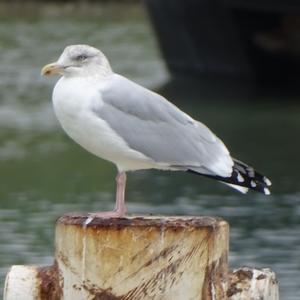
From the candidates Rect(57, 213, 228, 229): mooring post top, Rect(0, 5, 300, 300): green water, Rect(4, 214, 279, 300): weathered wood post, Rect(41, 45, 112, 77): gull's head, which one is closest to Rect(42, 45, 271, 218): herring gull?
Rect(41, 45, 112, 77): gull's head

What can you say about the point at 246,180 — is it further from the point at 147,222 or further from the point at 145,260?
the point at 145,260

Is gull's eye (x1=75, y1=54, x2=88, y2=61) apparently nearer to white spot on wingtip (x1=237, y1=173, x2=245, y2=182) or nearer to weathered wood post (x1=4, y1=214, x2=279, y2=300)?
white spot on wingtip (x1=237, y1=173, x2=245, y2=182)

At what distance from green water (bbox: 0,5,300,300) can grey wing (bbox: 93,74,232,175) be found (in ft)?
10.7

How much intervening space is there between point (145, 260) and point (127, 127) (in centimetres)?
105

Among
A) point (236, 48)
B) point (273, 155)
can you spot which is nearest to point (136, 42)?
point (236, 48)

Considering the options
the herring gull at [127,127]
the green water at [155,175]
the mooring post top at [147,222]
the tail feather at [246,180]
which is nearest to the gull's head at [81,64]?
the herring gull at [127,127]

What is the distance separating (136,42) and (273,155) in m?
14.4

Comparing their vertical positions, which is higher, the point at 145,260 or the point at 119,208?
the point at 119,208

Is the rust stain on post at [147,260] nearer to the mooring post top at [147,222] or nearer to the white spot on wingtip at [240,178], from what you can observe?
the mooring post top at [147,222]

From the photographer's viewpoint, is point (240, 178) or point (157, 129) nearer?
point (240, 178)

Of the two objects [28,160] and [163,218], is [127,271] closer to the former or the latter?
[163,218]

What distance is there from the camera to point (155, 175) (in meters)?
15.0

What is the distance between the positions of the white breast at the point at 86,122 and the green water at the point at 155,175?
136 inches

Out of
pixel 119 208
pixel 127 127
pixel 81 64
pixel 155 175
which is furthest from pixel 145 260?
pixel 155 175
